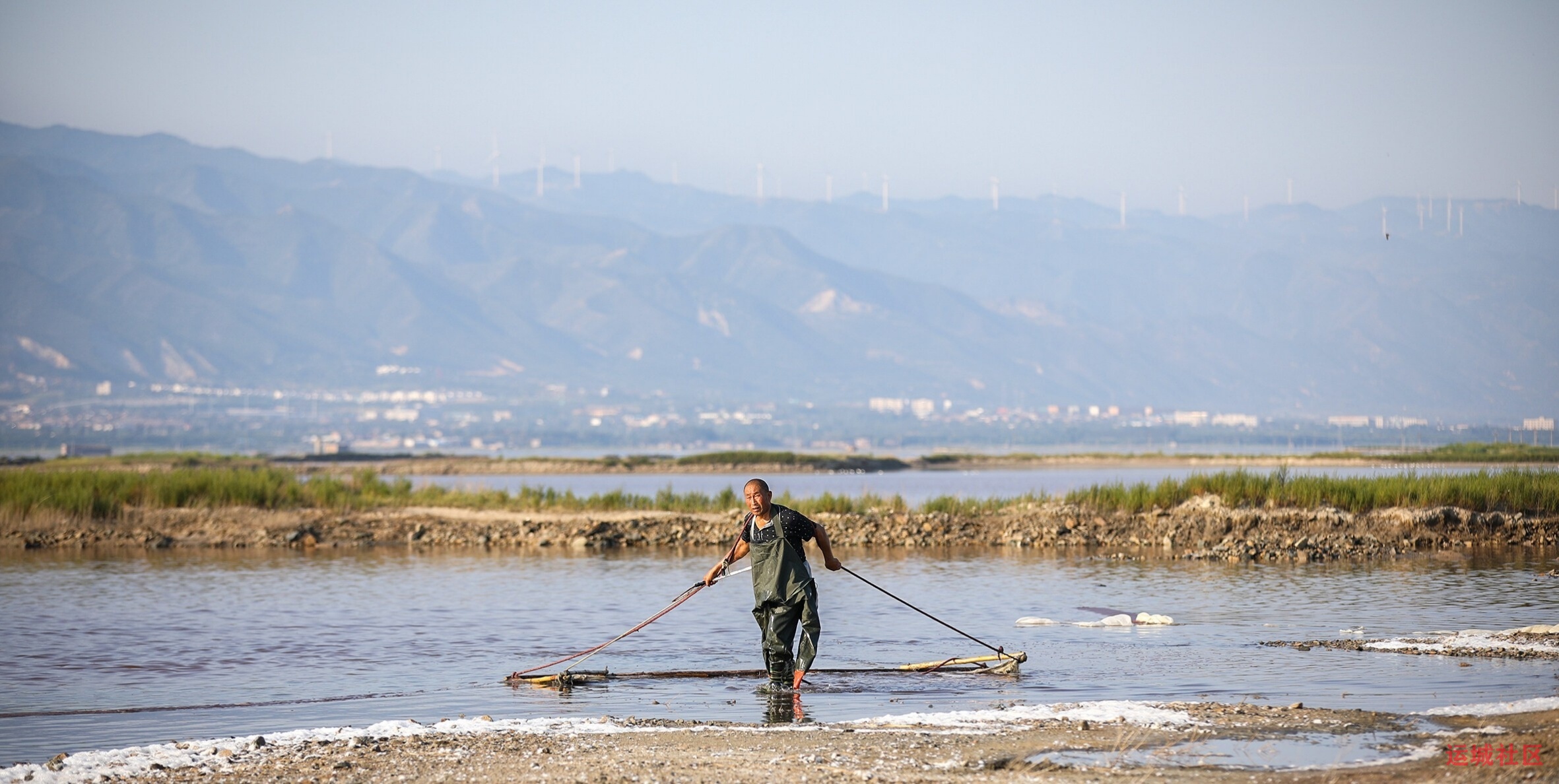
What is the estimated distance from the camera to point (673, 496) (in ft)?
129

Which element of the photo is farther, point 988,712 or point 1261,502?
point 1261,502

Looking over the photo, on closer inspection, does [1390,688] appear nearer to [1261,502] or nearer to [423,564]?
[1261,502]

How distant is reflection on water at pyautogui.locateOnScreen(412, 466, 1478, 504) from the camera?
57.4 meters

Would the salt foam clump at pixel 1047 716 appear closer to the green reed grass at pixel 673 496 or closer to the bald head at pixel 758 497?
the bald head at pixel 758 497

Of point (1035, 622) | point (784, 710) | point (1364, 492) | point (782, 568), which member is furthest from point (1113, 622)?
point (1364, 492)

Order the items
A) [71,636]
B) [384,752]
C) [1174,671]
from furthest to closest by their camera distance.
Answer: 1. [71,636]
2. [1174,671]
3. [384,752]

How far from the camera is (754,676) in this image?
15.8 meters

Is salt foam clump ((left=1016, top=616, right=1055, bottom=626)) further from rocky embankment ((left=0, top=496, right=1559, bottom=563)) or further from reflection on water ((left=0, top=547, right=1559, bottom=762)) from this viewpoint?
rocky embankment ((left=0, top=496, right=1559, bottom=563))

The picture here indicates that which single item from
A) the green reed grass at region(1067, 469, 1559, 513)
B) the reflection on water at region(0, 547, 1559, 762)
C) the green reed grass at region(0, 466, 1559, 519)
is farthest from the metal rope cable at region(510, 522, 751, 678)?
the green reed grass at region(0, 466, 1559, 519)

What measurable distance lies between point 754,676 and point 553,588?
9636 mm

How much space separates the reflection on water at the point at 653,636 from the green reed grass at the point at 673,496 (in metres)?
4.37

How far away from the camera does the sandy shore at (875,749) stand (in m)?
10.5

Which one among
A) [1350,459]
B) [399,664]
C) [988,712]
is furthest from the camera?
[1350,459]

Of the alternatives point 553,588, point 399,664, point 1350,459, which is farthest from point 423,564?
point 1350,459
